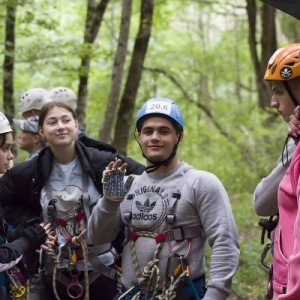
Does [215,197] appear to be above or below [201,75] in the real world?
below

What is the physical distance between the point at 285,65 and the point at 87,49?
7003 millimetres

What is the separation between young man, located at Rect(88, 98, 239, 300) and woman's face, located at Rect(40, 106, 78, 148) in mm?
865

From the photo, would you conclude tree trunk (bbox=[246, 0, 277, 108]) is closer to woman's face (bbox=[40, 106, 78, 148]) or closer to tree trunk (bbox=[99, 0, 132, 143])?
tree trunk (bbox=[99, 0, 132, 143])

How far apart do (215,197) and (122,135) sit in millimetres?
5974

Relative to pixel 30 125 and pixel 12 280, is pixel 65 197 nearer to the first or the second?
pixel 12 280

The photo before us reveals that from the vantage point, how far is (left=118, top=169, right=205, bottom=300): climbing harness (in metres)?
3.95

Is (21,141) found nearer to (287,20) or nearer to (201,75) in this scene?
(287,20)

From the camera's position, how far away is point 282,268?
3.31 meters

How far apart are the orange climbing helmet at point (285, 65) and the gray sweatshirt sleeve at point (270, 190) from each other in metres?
0.36

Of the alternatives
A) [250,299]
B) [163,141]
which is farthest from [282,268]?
[250,299]

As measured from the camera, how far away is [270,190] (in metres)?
3.62

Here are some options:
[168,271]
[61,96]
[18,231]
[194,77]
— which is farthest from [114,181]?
[194,77]

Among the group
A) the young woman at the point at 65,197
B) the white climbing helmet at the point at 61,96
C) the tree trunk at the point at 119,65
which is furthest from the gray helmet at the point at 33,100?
the tree trunk at the point at 119,65

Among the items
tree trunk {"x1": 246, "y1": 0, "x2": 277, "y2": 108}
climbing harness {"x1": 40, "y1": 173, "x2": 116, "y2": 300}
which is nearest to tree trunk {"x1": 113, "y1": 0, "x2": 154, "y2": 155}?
tree trunk {"x1": 246, "y1": 0, "x2": 277, "y2": 108}
